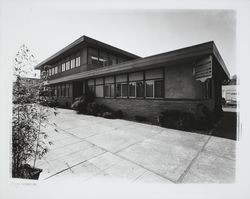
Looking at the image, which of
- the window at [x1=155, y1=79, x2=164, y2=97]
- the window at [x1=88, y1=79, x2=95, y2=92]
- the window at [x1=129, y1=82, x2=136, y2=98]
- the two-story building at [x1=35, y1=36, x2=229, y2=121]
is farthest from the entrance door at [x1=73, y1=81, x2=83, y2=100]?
the window at [x1=155, y1=79, x2=164, y2=97]

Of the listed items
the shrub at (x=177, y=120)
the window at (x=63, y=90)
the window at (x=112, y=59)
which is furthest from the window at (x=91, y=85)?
the shrub at (x=177, y=120)

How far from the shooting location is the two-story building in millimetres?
5820

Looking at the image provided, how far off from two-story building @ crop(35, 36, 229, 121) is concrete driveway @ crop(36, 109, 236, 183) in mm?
1985

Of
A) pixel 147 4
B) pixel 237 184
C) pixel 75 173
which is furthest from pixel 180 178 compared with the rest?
pixel 147 4

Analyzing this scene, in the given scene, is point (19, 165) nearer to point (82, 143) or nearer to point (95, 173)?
point (95, 173)

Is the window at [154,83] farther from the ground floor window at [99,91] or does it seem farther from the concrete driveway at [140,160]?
the ground floor window at [99,91]

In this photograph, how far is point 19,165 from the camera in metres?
2.41

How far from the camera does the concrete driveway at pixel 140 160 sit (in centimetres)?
259

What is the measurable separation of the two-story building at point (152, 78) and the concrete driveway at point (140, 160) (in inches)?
78.2

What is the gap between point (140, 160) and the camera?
315 cm

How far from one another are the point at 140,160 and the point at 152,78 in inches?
221

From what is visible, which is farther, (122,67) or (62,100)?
(62,100)

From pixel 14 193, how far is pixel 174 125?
5905 millimetres

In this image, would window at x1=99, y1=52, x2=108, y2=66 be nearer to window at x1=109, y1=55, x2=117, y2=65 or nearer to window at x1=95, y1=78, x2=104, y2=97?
window at x1=109, y1=55, x2=117, y2=65
